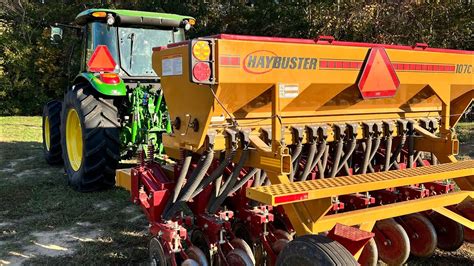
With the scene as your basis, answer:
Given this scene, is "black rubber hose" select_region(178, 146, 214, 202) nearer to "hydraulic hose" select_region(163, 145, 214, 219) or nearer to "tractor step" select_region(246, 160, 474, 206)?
"hydraulic hose" select_region(163, 145, 214, 219)

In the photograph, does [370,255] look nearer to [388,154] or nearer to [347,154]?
[347,154]

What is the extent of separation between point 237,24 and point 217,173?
1614cm

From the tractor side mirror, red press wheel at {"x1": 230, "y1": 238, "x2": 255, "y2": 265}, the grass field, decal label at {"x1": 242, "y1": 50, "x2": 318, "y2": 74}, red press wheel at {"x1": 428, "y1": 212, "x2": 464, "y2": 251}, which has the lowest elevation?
the grass field

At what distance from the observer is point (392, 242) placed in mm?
3588

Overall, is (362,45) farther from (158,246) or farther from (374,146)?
(158,246)

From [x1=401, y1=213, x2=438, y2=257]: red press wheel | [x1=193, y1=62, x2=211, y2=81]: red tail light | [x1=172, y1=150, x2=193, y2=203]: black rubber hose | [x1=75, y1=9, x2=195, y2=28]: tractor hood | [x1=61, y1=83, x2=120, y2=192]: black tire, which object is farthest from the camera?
[x1=75, y1=9, x2=195, y2=28]: tractor hood

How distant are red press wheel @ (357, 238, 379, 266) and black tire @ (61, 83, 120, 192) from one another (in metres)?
3.42

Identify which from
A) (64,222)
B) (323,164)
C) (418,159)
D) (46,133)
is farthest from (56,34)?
(418,159)

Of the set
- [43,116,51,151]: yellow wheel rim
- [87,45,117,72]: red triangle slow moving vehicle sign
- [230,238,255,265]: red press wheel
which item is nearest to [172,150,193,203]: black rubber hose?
[230,238,255,265]: red press wheel

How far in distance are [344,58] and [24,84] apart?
19375mm

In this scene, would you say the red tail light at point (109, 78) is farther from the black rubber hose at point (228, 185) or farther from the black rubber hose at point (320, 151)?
the black rubber hose at point (320, 151)

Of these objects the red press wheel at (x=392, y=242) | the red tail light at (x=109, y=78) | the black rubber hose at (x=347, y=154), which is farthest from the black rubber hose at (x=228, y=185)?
the red tail light at (x=109, y=78)

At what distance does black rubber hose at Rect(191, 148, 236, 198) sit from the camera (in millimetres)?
3184

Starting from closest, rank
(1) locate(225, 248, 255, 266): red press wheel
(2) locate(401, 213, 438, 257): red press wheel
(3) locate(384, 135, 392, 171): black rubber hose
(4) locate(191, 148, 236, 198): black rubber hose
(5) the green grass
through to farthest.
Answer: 1. (1) locate(225, 248, 255, 266): red press wheel
2. (4) locate(191, 148, 236, 198): black rubber hose
3. (2) locate(401, 213, 438, 257): red press wheel
4. (3) locate(384, 135, 392, 171): black rubber hose
5. (5) the green grass
